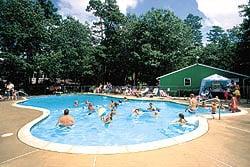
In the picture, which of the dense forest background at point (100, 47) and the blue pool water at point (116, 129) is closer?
the blue pool water at point (116, 129)

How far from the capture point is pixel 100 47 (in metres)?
36.3

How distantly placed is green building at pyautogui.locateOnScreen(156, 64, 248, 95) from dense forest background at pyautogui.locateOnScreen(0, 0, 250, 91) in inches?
112

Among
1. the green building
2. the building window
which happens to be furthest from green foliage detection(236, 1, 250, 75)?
the building window

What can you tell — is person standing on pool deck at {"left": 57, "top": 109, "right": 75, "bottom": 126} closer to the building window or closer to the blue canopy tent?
the blue canopy tent

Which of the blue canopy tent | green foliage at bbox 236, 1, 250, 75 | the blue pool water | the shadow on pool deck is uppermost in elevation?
green foliage at bbox 236, 1, 250, 75

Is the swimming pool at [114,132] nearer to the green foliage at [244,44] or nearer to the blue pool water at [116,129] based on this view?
the blue pool water at [116,129]

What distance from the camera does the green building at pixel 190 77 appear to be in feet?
85.6

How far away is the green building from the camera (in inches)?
1027

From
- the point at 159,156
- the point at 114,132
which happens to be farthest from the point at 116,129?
the point at 159,156

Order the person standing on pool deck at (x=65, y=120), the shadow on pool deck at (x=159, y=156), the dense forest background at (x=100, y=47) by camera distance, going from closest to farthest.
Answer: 1. the shadow on pool deck at (x=159, y=156)
2. the person standing on pool deck at (x=65, y=120)
3. the dense forest background at (x=100, y=47)

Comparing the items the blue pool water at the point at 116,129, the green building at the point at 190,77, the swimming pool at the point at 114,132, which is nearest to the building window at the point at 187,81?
the green building at the point at 190,77

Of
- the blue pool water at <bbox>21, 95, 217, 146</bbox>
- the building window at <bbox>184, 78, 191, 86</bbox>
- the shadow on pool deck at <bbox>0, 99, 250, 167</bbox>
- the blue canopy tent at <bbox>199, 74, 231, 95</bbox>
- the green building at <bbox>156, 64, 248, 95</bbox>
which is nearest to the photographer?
the shadow on pool deck at <bbox>0, 99, 250, 167</bbox>

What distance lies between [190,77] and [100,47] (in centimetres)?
1411

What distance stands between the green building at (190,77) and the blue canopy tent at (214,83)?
1493 mm
